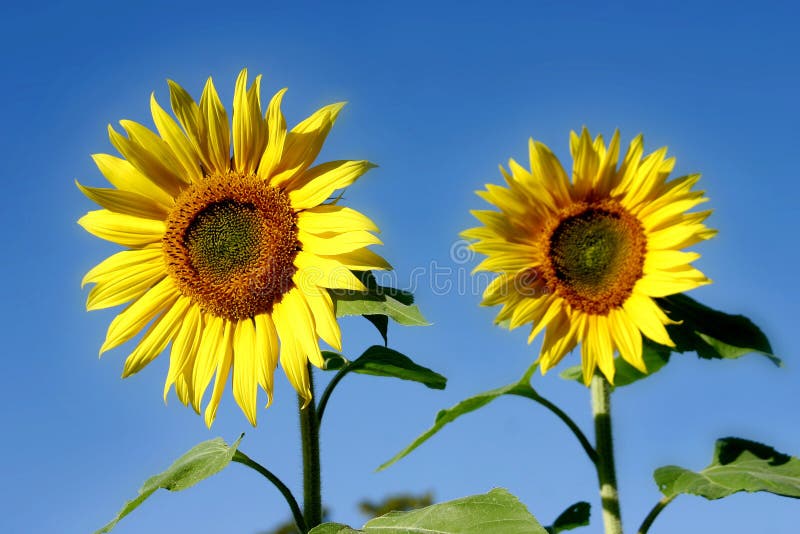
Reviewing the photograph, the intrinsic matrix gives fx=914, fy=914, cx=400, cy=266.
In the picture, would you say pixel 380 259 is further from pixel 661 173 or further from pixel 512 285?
pixel 661 173

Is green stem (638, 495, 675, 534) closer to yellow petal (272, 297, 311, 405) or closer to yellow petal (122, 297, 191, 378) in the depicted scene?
yellow petal (272, 297, 311, 405)

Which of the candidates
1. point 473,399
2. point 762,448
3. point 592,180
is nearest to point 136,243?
point 473,399

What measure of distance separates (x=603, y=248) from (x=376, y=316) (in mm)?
1407

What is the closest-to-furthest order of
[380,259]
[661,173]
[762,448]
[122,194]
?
[380,259] → [122,194] → [661,173] → [762,448]

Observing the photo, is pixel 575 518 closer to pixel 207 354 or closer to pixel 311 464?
pixel 311 464

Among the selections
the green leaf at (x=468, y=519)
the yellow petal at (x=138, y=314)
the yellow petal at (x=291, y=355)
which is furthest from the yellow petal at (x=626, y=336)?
the yellow petal at (x=138, y=314)

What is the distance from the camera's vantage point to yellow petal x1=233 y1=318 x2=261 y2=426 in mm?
4074

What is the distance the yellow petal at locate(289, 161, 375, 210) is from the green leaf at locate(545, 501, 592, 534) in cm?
236

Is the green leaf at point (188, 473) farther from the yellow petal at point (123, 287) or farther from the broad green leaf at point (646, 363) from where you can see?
the broad green leaf at point (646, 363)

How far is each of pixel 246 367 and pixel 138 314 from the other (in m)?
0.58

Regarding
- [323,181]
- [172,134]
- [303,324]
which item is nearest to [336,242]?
[323,181]

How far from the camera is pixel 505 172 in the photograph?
4.49 metres

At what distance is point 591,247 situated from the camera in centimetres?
476

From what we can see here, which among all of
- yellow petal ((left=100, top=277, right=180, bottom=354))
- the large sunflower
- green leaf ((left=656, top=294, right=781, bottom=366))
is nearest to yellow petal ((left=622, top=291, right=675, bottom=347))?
the large sunflower
